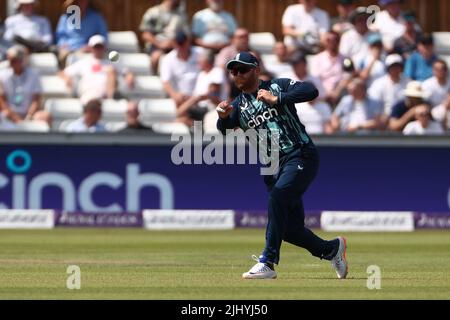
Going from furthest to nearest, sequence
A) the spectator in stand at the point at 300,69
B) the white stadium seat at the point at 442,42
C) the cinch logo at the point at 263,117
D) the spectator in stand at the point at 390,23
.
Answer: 1. the white stadium seat at the point at 442,42
2. the spectator in stand at the point at 390,23
3. the spectator in stand at the point at 300,69
4. the cinch logo at the point at 263,117

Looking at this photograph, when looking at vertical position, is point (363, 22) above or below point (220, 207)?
above

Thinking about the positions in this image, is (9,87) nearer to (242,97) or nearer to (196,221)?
(196,221)

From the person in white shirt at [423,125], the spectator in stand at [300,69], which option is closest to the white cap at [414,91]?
the person in white shirt at [423,125]

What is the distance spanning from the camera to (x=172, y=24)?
18859 mm

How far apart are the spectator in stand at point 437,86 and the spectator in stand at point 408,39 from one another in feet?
2.71

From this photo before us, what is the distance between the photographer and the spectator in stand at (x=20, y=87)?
1730 centimetres

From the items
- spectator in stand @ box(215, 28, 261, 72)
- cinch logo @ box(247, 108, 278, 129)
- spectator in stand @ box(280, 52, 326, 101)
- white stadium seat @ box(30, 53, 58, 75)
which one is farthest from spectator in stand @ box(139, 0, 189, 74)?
cinch logo @ box(247, 108, 278, 129)

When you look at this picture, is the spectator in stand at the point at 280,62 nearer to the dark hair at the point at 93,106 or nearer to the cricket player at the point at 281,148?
the dark hair at the point at 93,106

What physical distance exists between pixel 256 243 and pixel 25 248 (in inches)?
109

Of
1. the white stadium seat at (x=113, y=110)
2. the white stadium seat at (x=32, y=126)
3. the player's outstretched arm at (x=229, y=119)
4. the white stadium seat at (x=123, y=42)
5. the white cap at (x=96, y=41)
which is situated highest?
the player's outstretched arm at (x=229, y=119)

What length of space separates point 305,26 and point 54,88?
3.99 metres

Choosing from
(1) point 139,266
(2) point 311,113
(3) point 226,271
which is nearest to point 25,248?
(1) point 139,266

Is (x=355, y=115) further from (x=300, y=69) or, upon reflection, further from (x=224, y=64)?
(x=224, y=64)

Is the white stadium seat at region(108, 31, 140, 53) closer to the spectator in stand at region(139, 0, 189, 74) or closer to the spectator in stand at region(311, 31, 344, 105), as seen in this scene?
the spectator in stand at region(139, 0, 189, 74)
